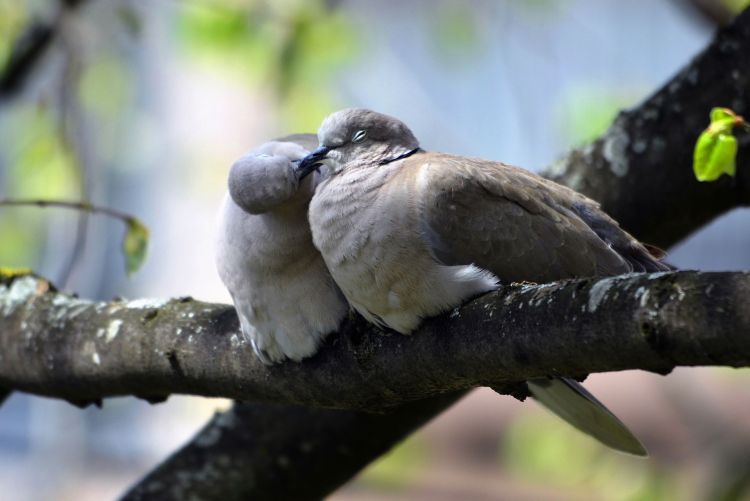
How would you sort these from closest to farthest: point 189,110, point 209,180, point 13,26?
point 13,26
point 209,180
point 189,110

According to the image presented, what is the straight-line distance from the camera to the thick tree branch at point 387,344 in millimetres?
1655

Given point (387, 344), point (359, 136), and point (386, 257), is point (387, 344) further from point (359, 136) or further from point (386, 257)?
point (359, 136)

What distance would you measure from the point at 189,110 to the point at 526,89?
3.16m

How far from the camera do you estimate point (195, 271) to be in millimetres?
6801

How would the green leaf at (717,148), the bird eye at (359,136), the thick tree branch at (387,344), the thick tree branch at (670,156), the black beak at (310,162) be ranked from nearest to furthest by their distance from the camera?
Result: the thick tree branch at (387,344) → the green leaf at (717,148) → the black beak at (310,162) → the bird eye at (359,136) → the thick tree branch at (670,156)

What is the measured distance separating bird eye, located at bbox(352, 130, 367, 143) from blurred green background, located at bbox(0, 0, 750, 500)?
5.32ft

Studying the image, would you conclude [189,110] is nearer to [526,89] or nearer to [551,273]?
[526,89]

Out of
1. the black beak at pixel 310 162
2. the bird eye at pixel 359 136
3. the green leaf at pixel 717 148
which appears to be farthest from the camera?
the bird eye at pixel 359 136

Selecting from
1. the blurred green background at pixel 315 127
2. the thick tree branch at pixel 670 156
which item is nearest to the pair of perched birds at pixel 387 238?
the thick tree branch at pixel 670 156

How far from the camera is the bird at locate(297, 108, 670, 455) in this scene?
2277 mm

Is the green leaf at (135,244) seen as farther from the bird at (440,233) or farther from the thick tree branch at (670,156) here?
the thick tree branch at (670,156)

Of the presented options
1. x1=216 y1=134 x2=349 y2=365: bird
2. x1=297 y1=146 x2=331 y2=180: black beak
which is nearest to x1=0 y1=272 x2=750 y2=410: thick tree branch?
x1=216 y1=134 x2=349 y2=365: bird

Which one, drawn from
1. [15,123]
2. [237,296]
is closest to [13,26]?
[15,123]

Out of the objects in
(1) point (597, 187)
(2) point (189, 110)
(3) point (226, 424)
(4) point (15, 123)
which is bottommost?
(3) point (226, 424)
